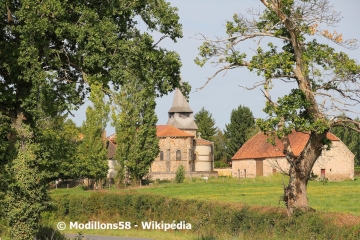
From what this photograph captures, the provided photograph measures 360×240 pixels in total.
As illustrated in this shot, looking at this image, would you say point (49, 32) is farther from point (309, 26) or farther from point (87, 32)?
point (309, 26)

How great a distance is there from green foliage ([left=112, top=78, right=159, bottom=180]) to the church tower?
41133 mm

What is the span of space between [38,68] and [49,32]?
1149 millimetres

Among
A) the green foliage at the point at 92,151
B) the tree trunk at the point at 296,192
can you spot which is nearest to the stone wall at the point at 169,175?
the green foliage at the point at 92,151

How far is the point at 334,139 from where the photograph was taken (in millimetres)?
77125

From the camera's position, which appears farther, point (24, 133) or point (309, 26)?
point (309, 26)

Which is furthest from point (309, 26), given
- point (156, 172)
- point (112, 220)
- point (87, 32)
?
point (156, 172)

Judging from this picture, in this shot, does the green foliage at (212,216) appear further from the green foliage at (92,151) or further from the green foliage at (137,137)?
the green foliage at (137,137)

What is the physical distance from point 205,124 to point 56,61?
11861 centimetres

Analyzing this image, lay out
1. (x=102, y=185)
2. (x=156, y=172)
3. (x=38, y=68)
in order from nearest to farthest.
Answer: (x=38, y=68), (x=102, y=185), (x=156, y=172)

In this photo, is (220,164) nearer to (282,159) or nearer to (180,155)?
(180,155)

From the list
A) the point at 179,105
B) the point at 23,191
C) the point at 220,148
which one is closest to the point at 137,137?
the point at 179,105

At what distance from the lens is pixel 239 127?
127250 millimetres

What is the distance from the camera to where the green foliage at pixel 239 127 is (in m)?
127

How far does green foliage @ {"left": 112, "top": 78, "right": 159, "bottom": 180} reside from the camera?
75.8 m
